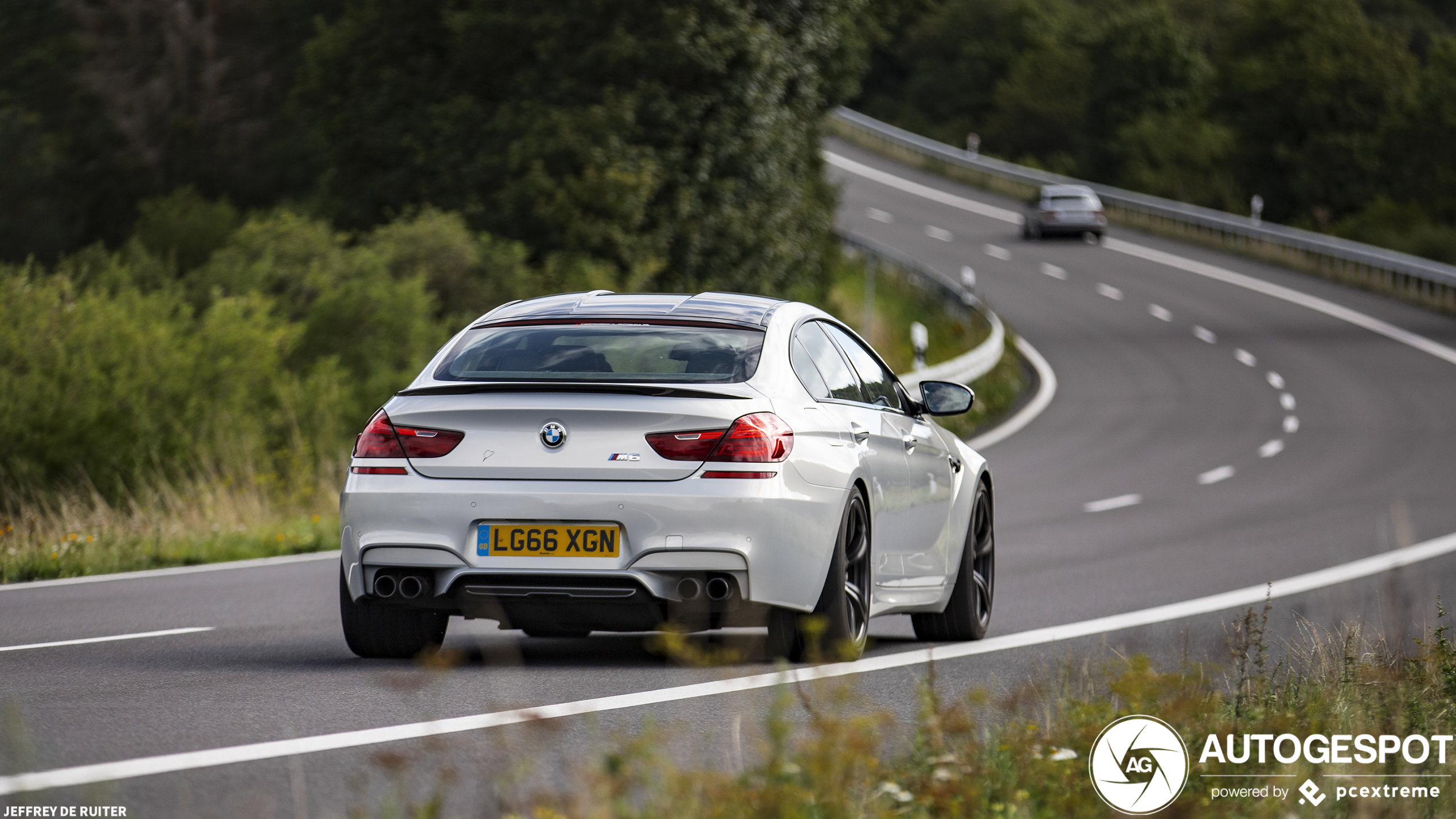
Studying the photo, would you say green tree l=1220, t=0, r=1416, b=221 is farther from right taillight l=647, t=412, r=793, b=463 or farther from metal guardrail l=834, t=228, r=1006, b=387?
right taillight l=647, t=412, r=793, b=463

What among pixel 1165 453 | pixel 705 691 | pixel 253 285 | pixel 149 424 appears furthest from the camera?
pixel 253 285

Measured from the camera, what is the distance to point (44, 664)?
8055 mm

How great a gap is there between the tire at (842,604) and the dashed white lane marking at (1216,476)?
13835mm

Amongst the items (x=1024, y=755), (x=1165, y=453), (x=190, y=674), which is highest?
(x=1024, y=755)

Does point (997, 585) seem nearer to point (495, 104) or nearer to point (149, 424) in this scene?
point (149, 424)

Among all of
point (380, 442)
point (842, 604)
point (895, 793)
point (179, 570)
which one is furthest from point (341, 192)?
point (895, 793)

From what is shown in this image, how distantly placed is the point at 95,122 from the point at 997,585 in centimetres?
3675

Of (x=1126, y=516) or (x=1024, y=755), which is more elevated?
(x=1024, y=755)

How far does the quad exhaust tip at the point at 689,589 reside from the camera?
287 inches

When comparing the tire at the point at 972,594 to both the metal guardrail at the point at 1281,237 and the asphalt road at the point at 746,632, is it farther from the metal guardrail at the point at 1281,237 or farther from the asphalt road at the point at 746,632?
the metal guardrail at the point at 1281,237

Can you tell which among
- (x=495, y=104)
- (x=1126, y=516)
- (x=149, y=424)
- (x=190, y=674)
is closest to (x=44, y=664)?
(x=190, y=674)

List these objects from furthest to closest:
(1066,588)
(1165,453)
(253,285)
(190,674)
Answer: (253,285) → (1165,453) → (1066,588) → (190,674)

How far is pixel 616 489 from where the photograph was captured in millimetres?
7246

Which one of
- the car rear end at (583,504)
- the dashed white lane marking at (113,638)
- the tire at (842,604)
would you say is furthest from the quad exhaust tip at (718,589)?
the dashed white lane marking at (113,638)
